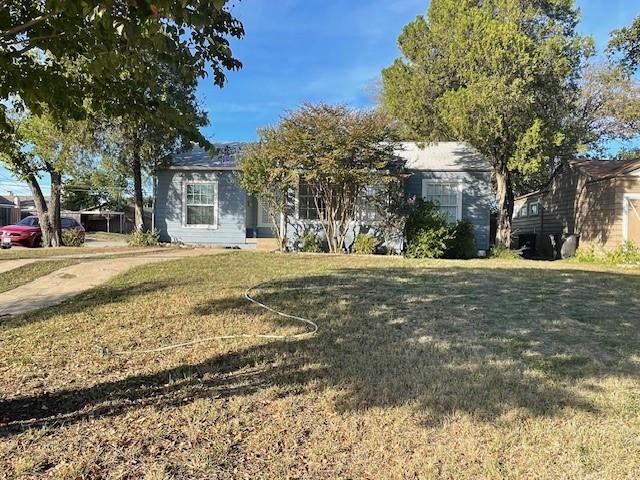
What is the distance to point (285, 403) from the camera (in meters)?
3.65

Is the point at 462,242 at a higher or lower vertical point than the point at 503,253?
higher

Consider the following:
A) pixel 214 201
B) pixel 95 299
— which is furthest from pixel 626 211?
pixel 95 299

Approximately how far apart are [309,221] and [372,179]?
2764mm

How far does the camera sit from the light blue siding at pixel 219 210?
17625mm

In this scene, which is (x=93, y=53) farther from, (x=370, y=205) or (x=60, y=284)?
(x=370, y=205)

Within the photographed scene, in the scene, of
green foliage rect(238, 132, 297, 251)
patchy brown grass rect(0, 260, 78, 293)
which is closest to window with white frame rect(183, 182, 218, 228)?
green foliage rect(238, 132, 297, 251)

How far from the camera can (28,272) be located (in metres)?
10.2

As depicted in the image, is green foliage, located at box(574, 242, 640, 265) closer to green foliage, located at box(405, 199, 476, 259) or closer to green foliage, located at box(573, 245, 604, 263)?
green foliage, located at box(573, 245, 604, 263)

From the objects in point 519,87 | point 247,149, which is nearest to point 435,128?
point 519,87

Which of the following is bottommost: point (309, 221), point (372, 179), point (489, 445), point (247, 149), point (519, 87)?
point (489, 445)

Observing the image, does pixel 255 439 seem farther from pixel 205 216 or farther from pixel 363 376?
pixel 205 216

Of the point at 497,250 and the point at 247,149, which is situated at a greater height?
the point at 247,149

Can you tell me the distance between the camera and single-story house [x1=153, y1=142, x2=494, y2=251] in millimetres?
16578

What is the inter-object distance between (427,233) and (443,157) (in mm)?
3928
